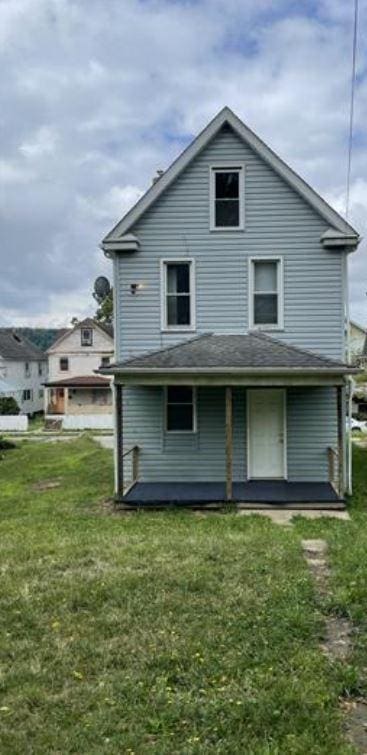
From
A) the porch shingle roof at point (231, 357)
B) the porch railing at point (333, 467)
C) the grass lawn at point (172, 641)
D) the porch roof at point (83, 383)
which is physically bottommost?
the grass lawn at point (172, 641)

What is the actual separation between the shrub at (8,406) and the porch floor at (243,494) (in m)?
34.1

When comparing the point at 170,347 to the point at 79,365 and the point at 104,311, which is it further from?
the point at 104,311

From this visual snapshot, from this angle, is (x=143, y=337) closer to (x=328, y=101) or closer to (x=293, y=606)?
(x=328, y=101)

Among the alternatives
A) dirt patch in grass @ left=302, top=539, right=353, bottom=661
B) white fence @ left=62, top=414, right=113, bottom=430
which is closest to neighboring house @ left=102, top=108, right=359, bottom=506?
dirt patch in grass @ left=302, top=539, right=353, bottom=661

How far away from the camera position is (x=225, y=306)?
14.2 m

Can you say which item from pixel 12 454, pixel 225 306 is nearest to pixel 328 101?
pixel 225 306

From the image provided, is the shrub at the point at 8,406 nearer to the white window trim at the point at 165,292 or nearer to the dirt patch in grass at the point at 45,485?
the dirt patch in grass at the point at 45,485

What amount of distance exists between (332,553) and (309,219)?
769 centimetres

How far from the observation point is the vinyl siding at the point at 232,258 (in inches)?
551

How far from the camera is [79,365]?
155ft

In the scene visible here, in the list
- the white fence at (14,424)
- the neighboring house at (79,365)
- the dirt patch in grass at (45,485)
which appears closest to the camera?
the dirt patch in grass at (45,485)

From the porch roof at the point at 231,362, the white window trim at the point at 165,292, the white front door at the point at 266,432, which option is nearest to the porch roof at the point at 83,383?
the white window trim at the point at 165,292

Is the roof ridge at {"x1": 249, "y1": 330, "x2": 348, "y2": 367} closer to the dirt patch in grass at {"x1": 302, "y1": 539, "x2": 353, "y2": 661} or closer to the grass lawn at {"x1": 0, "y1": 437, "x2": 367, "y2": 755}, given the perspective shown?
the grass lawn at {"x1": 0, "y1": 437, "x2": 367, "y2": 755}

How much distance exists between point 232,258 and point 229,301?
911 millimetres
